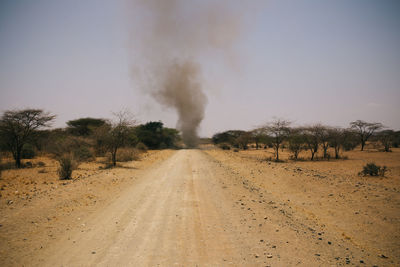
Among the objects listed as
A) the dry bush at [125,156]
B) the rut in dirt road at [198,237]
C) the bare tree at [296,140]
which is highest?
the bare tree at [296,140]

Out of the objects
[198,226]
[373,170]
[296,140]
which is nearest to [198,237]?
[198,226]

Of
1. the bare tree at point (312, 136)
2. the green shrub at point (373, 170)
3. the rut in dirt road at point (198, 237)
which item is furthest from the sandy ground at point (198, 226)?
the bare tree at point (312, 136)

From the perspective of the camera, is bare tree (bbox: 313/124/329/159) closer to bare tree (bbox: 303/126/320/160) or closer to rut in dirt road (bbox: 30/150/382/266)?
bare tree (bbox: 303/126/320/160)

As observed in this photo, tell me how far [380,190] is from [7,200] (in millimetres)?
15854

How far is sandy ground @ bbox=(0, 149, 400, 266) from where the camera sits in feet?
14.1

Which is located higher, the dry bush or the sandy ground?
the dry bush

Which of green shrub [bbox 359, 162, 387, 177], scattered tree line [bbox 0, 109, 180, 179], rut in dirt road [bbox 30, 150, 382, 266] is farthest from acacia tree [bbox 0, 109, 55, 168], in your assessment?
green shrub [bbox 359, 162, 387, 177]

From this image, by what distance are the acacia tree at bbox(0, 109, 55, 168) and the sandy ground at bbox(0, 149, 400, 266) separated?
9.90 metres

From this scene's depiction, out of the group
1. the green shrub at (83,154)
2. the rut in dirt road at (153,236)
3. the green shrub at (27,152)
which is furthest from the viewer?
the green shrub at (27,152)

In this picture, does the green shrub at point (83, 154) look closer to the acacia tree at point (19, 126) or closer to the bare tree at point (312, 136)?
the acacia tree at point (19, 126)

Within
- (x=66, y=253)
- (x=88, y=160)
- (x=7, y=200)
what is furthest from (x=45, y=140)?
(x=66, y=253)

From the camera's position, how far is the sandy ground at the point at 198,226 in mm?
4301

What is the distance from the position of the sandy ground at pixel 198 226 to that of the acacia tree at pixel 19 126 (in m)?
9.90

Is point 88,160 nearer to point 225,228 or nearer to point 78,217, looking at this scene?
point 78,217
